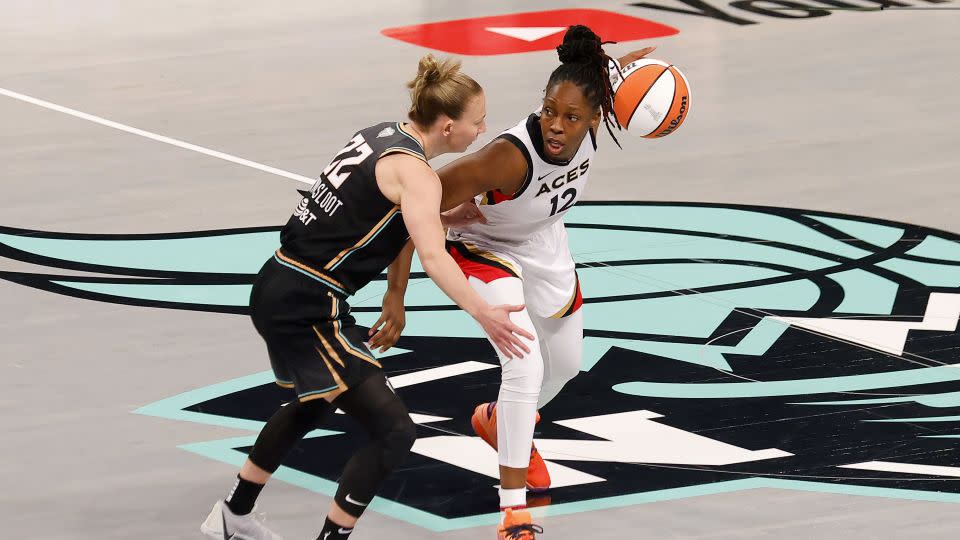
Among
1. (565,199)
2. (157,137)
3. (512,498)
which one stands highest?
(157,137)

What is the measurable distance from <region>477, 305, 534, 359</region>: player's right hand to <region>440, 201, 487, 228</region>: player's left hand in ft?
2.21

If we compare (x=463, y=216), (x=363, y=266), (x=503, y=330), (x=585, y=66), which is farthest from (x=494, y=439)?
(x=585, y=66)

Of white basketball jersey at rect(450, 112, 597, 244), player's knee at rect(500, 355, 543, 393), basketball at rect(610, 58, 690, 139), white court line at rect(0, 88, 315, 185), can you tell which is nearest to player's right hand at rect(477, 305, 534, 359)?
player's knee at rect(500, 355, 543, 393)

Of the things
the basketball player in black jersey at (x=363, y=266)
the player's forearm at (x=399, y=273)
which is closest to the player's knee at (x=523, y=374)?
the basketball player in black jersey at (x=363, y=266)

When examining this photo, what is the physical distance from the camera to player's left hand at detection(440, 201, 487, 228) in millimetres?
6213

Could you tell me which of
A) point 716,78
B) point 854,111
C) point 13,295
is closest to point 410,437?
point 13,295

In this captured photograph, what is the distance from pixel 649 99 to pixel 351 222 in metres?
1.74

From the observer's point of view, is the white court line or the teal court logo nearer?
the teal court logo

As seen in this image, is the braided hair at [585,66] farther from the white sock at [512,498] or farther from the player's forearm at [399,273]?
the white sock at [512,498]

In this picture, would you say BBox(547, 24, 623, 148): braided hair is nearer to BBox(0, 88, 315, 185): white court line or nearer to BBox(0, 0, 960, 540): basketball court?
BBox(0, 0, 960, 540): basketball court

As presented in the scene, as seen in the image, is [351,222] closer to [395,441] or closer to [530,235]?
[395,441]

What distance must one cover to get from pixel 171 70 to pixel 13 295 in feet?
21.4

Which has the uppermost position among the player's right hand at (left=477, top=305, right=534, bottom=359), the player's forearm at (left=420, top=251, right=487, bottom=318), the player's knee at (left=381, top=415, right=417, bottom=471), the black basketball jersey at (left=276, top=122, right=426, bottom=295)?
the black basketball jersey at (left=276, top=122, right=426, bottom=295)

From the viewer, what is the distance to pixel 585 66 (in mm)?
5984
